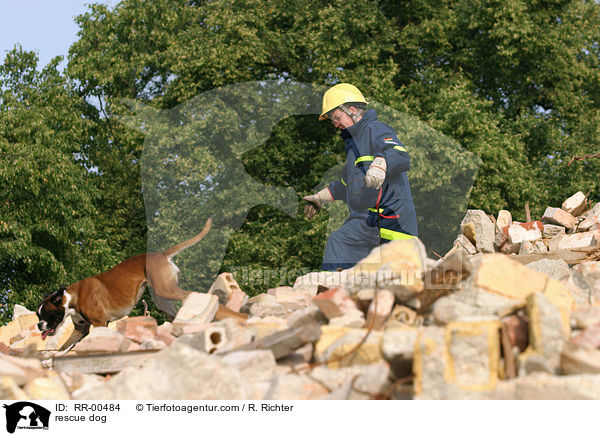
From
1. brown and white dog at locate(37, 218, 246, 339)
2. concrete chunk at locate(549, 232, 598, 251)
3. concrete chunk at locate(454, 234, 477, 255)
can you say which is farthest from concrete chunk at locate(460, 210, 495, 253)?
brown and white dog at locate(37, 218, 246, 339)

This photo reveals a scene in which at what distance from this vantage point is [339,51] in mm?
16562

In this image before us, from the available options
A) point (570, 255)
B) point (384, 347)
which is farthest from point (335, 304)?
point (570, 255)

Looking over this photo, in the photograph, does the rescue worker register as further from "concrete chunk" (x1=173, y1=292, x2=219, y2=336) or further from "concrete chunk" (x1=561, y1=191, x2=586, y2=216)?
"concrete chunk" (x1=561, y1=191, x2=586, y2=216)

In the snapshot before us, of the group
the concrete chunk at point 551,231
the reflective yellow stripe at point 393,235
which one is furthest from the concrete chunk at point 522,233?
the reflective yellow stripe at point 393,235

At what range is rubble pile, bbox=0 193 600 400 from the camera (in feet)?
11.0

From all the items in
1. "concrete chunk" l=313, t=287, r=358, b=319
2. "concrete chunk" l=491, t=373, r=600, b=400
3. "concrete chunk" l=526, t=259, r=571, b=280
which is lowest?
"concrete chunk" l=491, t=373, r=600, b=400

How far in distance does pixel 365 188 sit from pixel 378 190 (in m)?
0.13

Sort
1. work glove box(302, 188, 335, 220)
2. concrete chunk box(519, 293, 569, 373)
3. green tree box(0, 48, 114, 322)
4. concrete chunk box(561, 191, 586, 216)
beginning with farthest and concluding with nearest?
green tree box(0, 48, 114, 322) → concrete chunk box(561, 191, 586, 216) → work glove box(302, 188, 335, 220) → concrete chunk box(519, 293, 569, 373)

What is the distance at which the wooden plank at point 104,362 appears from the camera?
4.57m

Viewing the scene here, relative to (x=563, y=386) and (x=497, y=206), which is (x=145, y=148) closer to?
(x=497, y=206)

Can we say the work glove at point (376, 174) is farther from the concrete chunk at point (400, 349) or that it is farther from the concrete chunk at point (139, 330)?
the concrete chunk at point (400, 349)

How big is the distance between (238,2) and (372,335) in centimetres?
1530

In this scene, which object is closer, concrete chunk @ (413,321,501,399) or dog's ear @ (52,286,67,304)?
concrete chunk @ (413,321,501,399)
